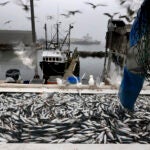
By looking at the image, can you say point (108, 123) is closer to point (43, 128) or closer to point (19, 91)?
point (43, 128)

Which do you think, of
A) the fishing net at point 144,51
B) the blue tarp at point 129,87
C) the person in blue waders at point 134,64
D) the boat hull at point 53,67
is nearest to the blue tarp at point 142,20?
the person in blue waders at point 134,64

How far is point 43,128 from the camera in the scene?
6590 mm

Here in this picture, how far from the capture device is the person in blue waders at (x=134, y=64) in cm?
518

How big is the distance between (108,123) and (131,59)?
2.16 metres

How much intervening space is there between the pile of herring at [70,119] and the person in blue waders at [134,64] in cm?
71

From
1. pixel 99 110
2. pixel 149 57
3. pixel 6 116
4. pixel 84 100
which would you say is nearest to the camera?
pixel 149 57

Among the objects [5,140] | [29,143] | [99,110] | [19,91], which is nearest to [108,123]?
[99,110]

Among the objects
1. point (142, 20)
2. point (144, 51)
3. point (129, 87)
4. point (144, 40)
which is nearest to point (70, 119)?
point (129, 87)

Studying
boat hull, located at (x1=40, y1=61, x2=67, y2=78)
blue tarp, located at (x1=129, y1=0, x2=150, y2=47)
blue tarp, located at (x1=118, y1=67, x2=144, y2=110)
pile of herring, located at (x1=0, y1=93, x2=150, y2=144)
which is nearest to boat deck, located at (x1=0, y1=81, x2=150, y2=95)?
pile of herring, located at (x1=0, y1=93, x2=150, y2=144)

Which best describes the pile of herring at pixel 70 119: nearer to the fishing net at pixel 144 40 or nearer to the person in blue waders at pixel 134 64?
the person in blue waders at pixel 134 64

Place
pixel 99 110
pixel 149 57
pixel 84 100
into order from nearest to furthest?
pixel 149 57 < pixel 99 110 < pixel 84 100

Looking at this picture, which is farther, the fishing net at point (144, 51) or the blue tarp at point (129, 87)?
the blue tarp at point (129, 87)

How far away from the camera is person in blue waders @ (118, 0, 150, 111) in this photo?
5180 mm

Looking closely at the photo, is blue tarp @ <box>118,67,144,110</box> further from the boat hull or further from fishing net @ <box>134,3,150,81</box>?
the boat hull
